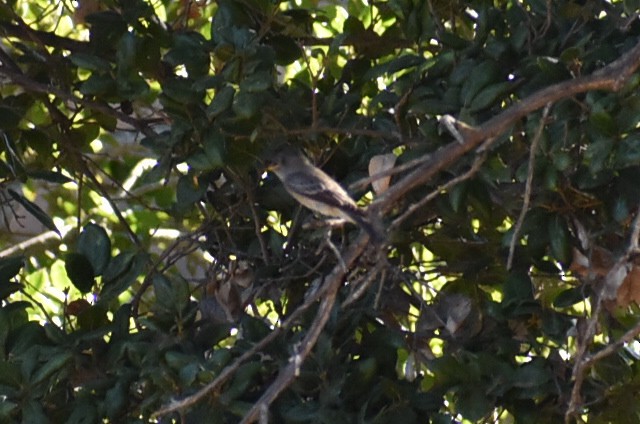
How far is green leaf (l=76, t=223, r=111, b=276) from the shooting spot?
295 centimetres

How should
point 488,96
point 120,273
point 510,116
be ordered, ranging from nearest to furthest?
point 510,116 → point 488,96 → point 120,273

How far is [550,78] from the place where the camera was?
9.00 feet

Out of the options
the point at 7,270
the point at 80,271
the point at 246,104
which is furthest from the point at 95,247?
the point at 246,104

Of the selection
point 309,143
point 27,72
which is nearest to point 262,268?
point 309,143

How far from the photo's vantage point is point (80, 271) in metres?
2.94

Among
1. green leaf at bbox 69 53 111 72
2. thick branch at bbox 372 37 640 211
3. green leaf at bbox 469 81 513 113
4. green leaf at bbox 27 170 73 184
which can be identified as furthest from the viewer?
green leaf at bbox 27 170 73 184

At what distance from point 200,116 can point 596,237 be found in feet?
3.36

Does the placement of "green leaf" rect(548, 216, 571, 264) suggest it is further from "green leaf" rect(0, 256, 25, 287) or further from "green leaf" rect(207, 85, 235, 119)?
"green leaf" rect(0, 256, 25, 287)

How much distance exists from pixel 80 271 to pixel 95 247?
0.23 ft

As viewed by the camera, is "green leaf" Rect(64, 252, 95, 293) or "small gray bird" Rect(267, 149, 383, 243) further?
"small gray bird" Rect(267, 149, 383, 243)

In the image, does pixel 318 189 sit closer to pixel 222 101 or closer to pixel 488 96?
pixel 222 101

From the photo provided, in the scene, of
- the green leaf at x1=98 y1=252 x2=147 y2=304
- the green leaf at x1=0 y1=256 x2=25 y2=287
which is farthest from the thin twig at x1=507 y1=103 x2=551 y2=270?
the green leaf at x1=0 y1=256 x2=25 y2=287

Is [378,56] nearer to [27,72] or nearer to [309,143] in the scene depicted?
[309,143]

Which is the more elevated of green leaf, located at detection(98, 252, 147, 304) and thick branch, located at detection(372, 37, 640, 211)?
green leaf, located at detection(98, 252, 147, 304)
